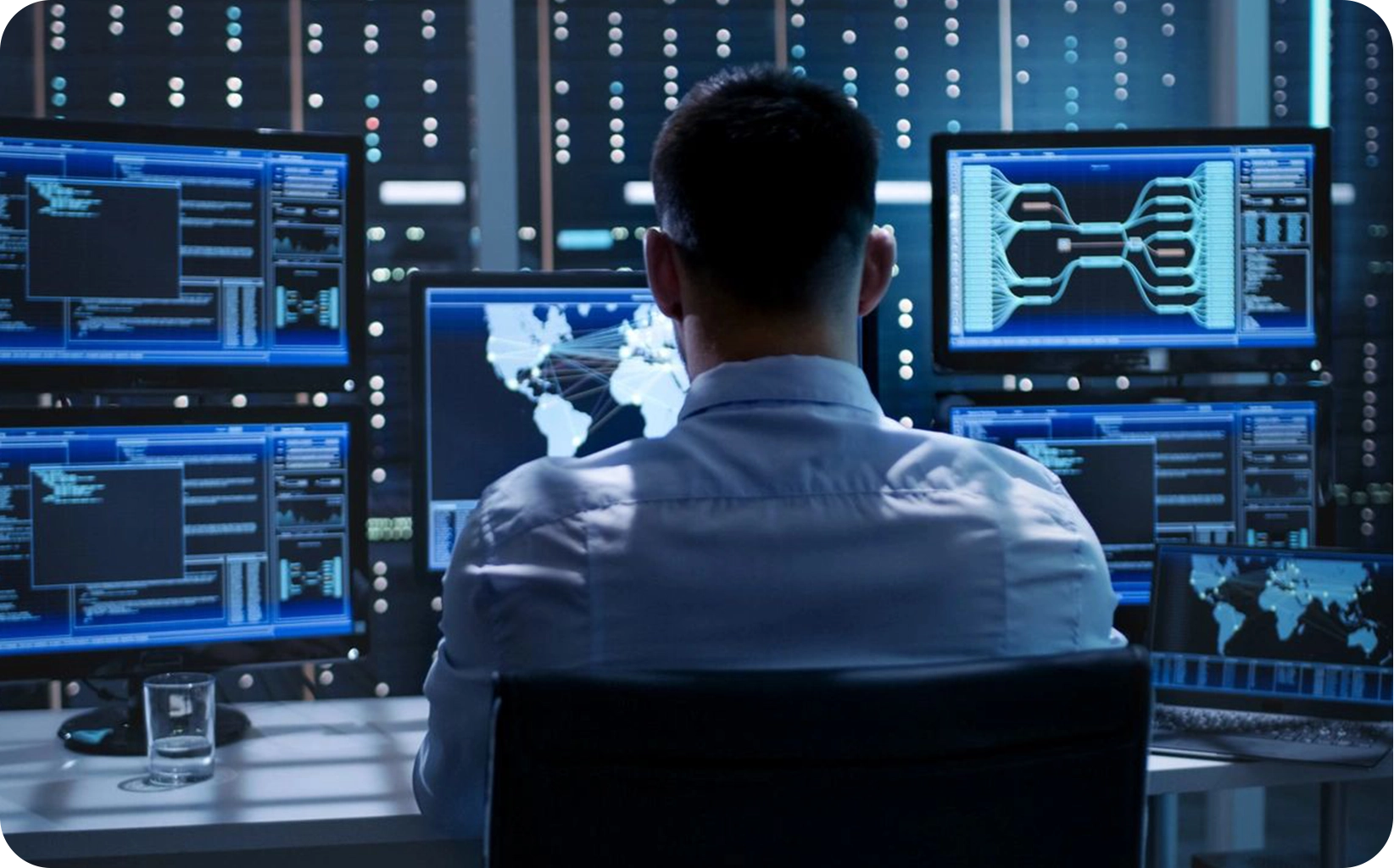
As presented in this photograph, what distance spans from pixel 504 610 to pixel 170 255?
1.11 meters

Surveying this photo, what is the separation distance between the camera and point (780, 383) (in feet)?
3.33

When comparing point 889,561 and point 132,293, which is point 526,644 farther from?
point 132,293

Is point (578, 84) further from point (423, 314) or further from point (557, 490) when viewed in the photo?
point (557, 490)

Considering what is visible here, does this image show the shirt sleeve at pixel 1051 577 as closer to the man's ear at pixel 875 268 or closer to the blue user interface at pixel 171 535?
the man's ear at pixel 875 268

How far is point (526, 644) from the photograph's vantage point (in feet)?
3.01

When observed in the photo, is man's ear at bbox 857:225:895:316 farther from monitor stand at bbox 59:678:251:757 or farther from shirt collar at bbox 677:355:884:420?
monitor stand at bbox 59:678:251:757

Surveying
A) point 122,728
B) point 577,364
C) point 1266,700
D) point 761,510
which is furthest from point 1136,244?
point 122,728

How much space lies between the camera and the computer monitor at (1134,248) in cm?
198

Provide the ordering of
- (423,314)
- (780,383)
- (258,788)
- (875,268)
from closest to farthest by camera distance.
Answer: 1. (780,383)
2. (875,268)
3. (258,788)
4. (423,314)

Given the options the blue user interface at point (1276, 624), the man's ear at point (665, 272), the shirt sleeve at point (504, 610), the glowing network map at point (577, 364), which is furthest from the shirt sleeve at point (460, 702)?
the blue user interface at point (1276, 624)

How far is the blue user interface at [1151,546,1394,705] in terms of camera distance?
5.55 feet

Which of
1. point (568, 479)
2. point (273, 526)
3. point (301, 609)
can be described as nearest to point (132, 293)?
point (273, 526)

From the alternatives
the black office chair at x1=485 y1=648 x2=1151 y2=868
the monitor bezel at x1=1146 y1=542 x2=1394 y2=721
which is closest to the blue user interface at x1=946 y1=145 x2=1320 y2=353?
the monitor bezel at x1=1146 y1=542 x2=1394 y2=721

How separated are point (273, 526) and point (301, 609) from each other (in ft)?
0.40
